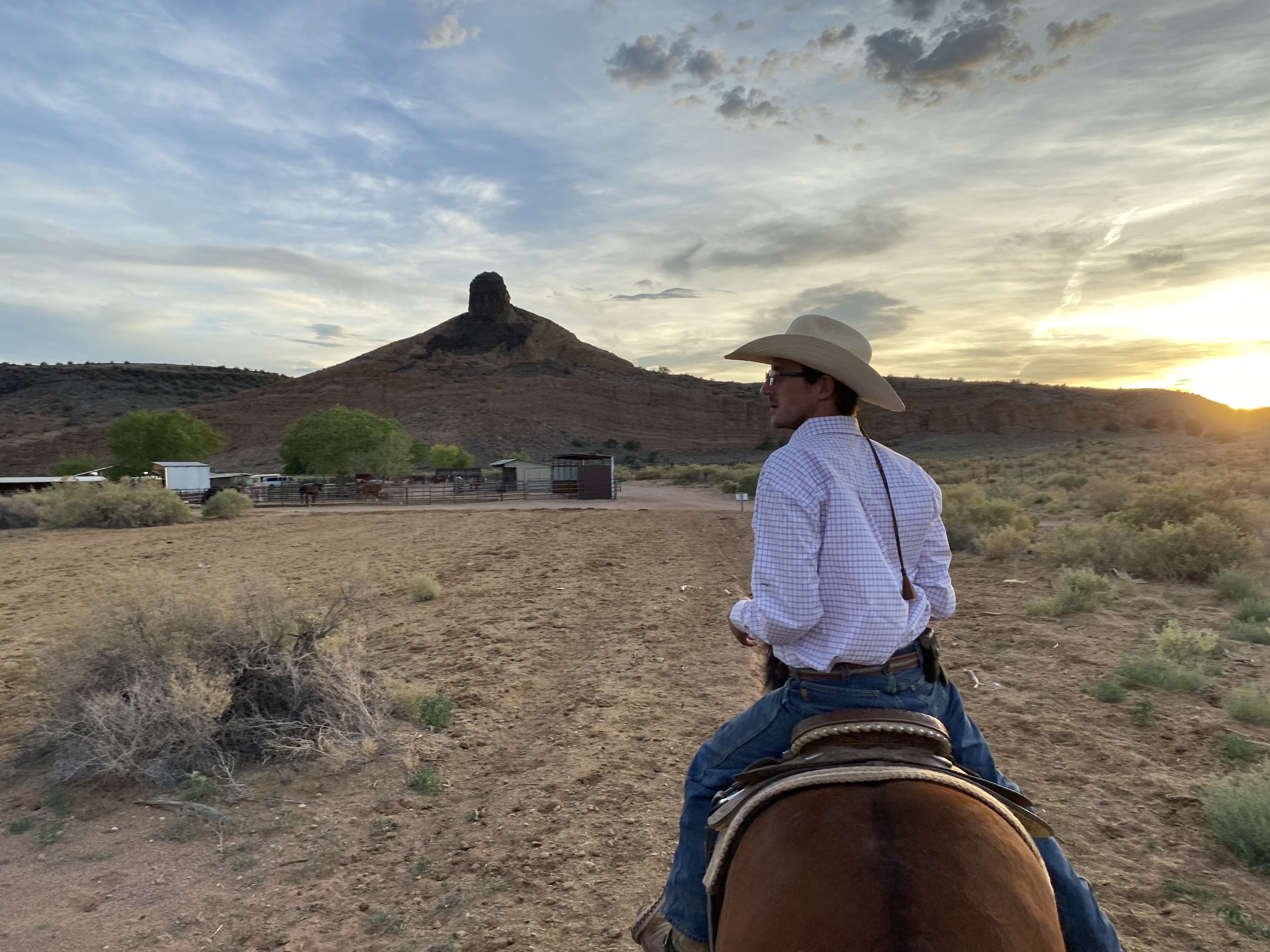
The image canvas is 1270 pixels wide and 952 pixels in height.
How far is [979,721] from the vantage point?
602 cm

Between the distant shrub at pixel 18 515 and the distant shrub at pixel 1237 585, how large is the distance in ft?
103

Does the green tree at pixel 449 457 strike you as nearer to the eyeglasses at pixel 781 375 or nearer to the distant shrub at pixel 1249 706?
the distant shrub at pixel 1249 706

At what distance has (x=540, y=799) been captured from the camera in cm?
478

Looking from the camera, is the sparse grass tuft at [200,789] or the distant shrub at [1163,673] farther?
the distant shrub at [1163,673]

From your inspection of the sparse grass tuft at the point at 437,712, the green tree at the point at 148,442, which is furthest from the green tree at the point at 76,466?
the sparse grass tuft at the point at 437,712

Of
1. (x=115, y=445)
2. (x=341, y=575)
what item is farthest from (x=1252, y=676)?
(x=115, y=445)

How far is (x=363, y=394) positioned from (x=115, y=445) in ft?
153

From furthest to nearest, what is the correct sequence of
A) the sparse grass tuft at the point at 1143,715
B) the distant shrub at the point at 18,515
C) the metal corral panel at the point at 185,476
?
the metal corral panel at the point at 185,476 < the distant shrub at the point at 18,515 < the sparse grass tuft at the point at 1143,715

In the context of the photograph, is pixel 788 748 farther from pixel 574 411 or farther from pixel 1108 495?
pixel 574 411

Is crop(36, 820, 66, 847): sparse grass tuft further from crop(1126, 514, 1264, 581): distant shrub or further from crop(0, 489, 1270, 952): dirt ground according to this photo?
crop(1126, 514, 1264, 581): distant shrub

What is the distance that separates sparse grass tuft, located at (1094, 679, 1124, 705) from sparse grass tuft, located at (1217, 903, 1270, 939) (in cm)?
307

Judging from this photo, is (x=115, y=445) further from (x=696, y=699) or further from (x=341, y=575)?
(x=696, y=699)

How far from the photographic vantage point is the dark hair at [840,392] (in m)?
2.27

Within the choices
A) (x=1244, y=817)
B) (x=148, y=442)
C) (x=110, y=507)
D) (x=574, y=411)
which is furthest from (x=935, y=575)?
(x=574, y=411)
